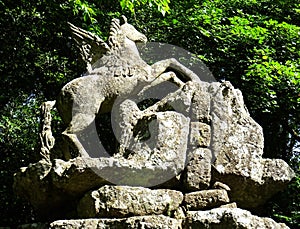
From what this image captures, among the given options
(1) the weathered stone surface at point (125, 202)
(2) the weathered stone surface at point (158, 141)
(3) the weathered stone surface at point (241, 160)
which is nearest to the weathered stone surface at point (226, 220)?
(1) the weathered stone surface at point (125, 202)

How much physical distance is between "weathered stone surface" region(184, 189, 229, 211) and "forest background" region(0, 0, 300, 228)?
4366 mm

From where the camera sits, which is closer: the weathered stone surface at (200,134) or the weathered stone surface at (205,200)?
the weathered stone surface at (205,200)

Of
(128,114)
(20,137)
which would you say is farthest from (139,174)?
(20,137)

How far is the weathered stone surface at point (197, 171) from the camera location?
4559mm

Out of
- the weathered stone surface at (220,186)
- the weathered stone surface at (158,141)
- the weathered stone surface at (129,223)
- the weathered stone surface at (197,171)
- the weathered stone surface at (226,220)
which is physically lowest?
the weathered stone surface at (129,223)

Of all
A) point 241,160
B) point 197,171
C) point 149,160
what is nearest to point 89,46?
point 149,160

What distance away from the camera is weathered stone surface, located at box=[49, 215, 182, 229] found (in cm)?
385

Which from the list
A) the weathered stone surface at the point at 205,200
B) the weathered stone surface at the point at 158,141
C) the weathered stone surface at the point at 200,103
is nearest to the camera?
the weathered stone surface at the point at 205,200

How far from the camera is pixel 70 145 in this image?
4.95 meters

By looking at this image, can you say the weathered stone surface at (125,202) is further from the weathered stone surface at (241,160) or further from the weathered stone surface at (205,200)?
the weathered stone surface at (241,160)

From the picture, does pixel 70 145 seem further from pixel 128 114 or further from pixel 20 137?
pixel 20 137

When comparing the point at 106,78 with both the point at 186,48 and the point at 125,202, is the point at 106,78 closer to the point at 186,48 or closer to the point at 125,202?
the point at 125,202

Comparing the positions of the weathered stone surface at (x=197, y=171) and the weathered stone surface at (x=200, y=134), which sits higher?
the weathered stone surface at (x=200, y=134)

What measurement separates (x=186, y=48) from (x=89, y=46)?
4727 millimetres
